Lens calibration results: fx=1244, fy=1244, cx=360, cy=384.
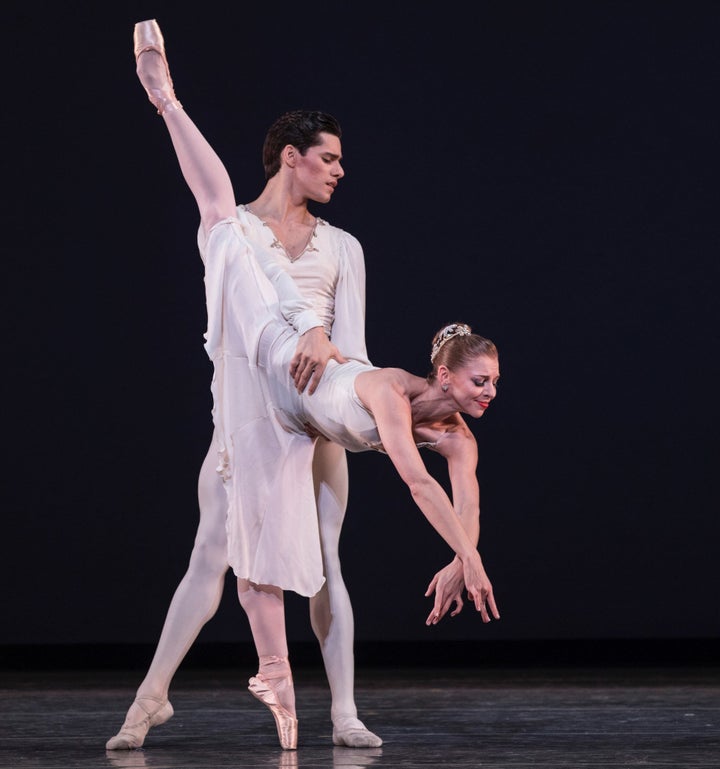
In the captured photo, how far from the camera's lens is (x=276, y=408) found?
9.53ft

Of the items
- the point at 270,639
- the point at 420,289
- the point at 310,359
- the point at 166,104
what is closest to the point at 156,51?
the point at 166,104

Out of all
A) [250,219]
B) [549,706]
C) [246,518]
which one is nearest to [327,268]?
[250,219]

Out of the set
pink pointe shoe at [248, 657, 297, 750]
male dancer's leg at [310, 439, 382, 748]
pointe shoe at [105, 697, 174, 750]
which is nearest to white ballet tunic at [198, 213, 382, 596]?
male dancer's leg at [310, 439, 382, 748]

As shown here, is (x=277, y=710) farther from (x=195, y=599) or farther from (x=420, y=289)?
(x=420, y=289)

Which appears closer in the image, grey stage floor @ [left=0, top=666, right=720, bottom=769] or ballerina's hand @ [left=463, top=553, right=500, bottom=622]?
ballerina's hand @ [left=463, top=553, right=500, bottom=622]

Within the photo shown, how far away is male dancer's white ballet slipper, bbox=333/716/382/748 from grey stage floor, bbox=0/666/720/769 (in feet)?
0.10

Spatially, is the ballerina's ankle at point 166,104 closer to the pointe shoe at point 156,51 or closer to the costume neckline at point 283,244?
the pointe shoe at point 156,51

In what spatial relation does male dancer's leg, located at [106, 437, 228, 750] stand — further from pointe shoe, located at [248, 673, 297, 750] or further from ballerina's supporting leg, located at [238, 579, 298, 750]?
pointe shoe, located at [248, 673, 297, 750]

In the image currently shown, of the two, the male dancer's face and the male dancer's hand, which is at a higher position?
the male dancer's face

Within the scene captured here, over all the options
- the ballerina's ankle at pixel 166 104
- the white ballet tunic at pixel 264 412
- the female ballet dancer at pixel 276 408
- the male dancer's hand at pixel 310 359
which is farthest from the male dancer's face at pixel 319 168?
A: the male dancer's hand at pixel 310 359

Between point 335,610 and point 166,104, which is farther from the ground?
point 166,104

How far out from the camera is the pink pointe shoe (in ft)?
9.13

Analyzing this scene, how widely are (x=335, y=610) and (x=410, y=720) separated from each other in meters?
0.55

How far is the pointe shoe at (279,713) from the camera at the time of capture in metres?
2.78
